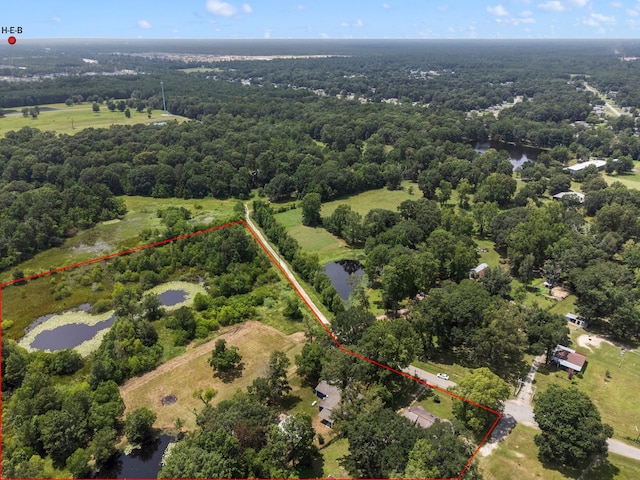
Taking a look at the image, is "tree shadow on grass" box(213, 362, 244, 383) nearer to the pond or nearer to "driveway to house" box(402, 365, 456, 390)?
Result: the pond

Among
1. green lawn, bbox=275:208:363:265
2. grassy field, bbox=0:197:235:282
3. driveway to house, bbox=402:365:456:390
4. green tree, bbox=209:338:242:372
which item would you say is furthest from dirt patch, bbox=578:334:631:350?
grassy field, bbox=0:197:235:282

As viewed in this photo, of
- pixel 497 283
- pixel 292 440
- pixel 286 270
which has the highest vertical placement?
pixel 497 283

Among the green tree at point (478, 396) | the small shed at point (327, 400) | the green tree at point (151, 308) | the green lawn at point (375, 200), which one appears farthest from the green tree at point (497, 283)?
the green tree at point (151, 308)

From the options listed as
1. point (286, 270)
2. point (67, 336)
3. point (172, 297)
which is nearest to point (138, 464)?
point (67, 336)

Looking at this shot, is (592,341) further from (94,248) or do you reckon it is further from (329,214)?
(94,248)

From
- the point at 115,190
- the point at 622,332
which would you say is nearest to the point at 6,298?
the point at 115,190

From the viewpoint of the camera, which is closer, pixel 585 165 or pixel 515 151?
pixel 585 165

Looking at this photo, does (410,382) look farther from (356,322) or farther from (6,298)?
(6,298)
